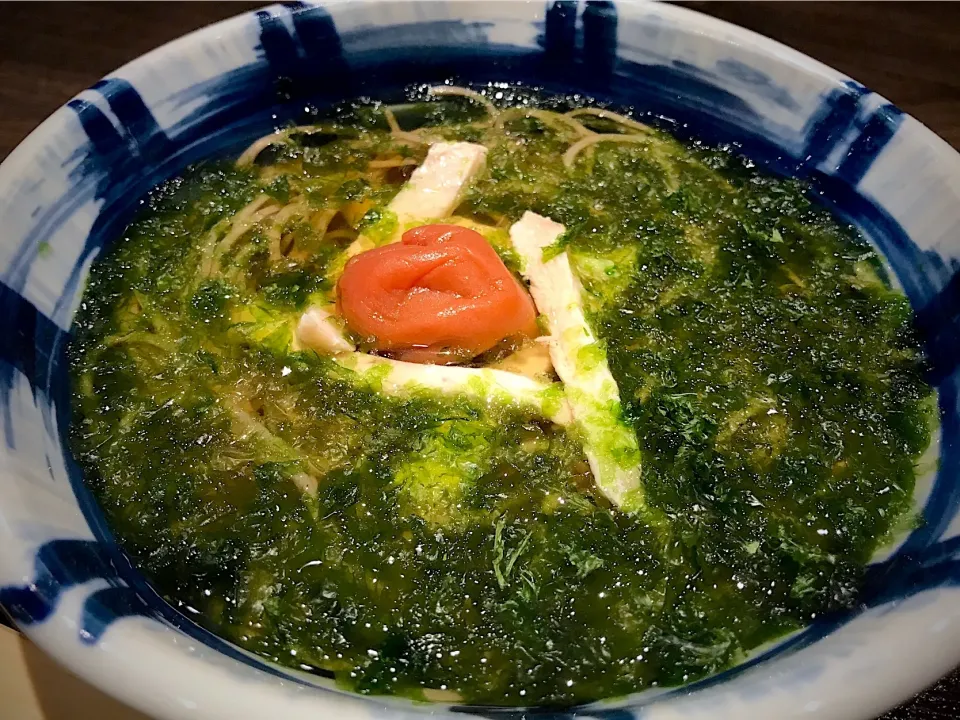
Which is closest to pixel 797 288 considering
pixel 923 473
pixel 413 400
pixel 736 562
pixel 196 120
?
pixel 923 473

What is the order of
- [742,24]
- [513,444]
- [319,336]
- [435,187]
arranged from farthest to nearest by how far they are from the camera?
[742,24] → [435,187] → [319,336] → [513,444]

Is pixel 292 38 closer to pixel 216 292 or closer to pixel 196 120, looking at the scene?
pixel 196 120

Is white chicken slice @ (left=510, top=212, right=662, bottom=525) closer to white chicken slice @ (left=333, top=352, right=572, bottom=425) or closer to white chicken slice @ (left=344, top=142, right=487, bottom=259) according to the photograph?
white chicken slice @ (left=333, top=352, right=572, bottom=425)

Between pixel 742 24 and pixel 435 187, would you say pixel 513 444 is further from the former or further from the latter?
pixel 742 24

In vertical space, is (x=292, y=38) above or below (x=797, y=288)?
above

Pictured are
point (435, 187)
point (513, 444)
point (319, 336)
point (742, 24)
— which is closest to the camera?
point (513, 444)

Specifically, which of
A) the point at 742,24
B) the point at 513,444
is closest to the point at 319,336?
Result: the point at 513,444

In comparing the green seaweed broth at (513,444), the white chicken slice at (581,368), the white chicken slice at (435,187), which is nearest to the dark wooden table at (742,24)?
the green seaweed broth at (513,444)
